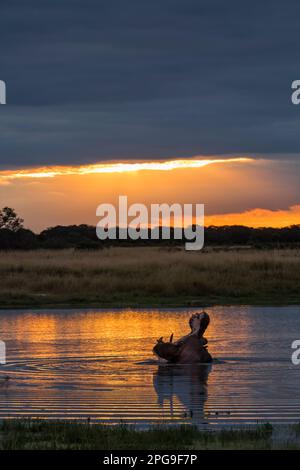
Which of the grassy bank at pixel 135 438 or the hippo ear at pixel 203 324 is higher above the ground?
the hippo ear at pixel 203 324

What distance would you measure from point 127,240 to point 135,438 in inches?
4062

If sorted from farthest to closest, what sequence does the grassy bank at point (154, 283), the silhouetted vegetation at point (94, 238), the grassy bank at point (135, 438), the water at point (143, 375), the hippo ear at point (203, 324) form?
the silhouetted vegetation at point (94, 238)
the grassy bank at point (154, 283)
the hippo ear at point (203, 324)
the water at point (143, 375)
the grassy bank at point (135, 438)

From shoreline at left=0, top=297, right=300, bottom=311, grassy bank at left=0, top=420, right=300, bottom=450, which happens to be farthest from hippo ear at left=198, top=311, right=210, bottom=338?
shoreline at left=0, top=297, right=300, bottom=311

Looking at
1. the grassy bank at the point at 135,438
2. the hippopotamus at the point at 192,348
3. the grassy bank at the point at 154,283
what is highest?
the grassy bank at the point at 154,283

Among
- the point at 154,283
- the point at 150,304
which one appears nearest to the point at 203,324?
the point at 150,304

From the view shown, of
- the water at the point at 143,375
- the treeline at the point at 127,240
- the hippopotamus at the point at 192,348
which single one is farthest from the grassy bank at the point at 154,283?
the treeline at the point at 127,240

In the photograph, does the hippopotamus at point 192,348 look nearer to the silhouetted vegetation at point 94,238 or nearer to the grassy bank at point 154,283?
the grassy bank at point 154,283

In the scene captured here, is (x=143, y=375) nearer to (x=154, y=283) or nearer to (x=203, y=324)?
(x=203, y=324)

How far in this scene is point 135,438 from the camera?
11414 mm

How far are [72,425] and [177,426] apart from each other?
3.86ft

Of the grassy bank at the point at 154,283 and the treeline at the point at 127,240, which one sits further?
the treeline at the point at 127,240

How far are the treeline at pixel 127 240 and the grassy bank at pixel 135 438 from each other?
265ft

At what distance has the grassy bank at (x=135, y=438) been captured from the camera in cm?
1105
